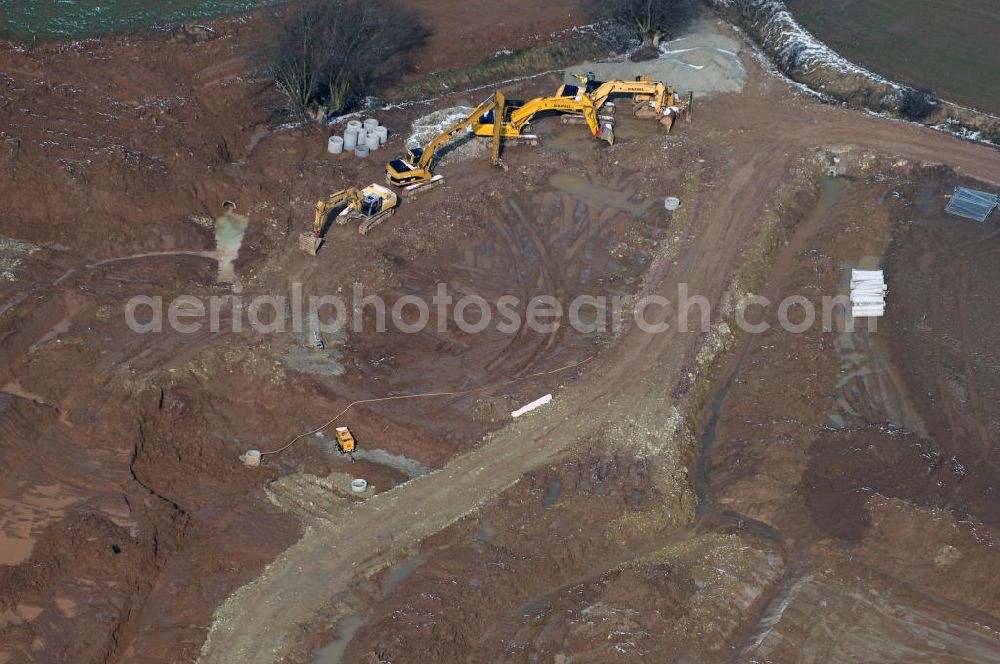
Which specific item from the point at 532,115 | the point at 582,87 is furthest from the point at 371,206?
the point at 582,87

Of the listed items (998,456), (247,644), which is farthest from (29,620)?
(998,456)

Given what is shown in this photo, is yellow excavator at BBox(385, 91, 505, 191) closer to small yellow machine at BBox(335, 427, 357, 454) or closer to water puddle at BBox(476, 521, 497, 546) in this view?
small yellow machine at BBox(335, 427, 357, 454)

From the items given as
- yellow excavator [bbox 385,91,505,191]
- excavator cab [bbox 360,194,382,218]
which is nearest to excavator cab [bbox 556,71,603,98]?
yellow excavator [bbox 385,91,505,191]

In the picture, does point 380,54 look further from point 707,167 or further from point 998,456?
point 998,456

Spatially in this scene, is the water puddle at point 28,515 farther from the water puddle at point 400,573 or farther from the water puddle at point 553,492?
the water puddle at point 553,492

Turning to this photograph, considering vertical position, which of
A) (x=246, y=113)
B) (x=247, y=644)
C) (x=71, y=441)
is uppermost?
(x=246, y=113)

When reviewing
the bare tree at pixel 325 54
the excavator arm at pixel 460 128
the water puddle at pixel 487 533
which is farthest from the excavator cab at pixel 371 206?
the water puddle at pixel 487 533

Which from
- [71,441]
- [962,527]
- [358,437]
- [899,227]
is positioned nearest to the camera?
[962,527]
